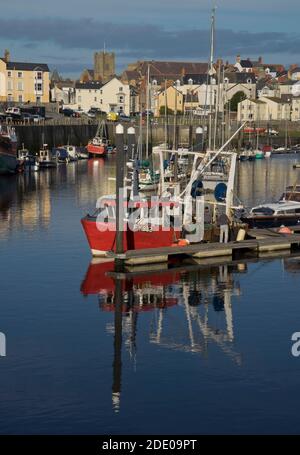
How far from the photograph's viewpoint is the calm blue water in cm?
1769

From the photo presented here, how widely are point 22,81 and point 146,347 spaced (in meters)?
116

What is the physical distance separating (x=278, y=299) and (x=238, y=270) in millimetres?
4461

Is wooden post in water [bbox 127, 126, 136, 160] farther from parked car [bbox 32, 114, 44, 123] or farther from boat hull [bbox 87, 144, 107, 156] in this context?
parked car [bbox 32, 114, 44, 123]

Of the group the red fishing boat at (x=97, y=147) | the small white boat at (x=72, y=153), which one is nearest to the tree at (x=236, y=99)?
the red fishing boat at (x=97, y=147)

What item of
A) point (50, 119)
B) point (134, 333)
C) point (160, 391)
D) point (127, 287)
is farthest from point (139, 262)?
point (50, 119)

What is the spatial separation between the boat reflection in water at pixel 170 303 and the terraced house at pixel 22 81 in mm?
104536

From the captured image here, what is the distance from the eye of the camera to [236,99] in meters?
152

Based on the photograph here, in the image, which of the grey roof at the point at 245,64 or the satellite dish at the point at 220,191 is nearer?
the satellite dish at the point at 220,191

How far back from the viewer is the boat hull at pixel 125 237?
31906 millimetres

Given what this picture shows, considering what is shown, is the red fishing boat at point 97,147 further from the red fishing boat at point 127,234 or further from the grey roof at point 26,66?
the red fishing boat at point 127,234

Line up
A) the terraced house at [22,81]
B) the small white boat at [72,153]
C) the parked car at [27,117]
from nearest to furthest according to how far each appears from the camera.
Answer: the small white boat at [72,153] < the parked car at [27,117] < the terraced house at [22,81]

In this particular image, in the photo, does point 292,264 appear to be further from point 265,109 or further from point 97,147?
point 265,109

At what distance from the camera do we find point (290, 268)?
32.8 metres
